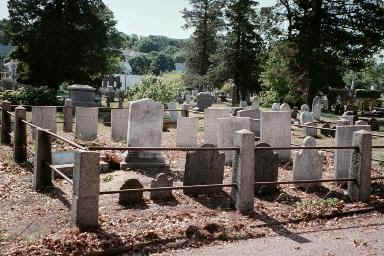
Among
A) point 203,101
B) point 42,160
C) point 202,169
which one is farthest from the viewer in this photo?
point 203,101

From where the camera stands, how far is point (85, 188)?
562 cm

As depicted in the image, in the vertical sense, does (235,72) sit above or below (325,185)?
above

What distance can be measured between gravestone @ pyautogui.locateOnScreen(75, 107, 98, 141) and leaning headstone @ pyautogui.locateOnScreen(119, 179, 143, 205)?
866 centimetres

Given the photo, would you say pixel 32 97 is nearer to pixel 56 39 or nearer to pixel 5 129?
pixel 56 39

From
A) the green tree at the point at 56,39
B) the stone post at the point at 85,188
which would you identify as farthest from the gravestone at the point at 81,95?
the stone post at the point at 85,188

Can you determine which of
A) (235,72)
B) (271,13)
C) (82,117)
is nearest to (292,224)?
(82,117)

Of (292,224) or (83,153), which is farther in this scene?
(292,224)

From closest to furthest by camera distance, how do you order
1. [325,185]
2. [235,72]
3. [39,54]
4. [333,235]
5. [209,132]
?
1. [333,235]
2. [325,185]
3. [209,132]
4. [39,54]
5. [235,72]

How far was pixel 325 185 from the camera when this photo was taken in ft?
31.3

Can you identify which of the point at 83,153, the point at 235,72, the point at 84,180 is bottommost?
the point at 84,180

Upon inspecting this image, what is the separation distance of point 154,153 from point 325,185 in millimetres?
4581

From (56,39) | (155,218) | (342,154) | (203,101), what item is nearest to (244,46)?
(203,101)

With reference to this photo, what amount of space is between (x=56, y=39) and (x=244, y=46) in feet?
76.4

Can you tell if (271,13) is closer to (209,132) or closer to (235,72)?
(235,72)
